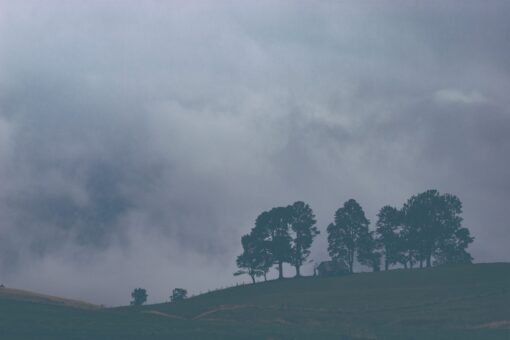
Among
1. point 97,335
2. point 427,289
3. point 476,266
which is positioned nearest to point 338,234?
point 476,266

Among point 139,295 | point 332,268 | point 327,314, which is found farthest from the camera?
point 139,295

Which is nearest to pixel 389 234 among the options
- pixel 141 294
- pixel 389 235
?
pixel 389 235

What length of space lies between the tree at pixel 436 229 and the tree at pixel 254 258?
1199 inches

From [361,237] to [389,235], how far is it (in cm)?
664

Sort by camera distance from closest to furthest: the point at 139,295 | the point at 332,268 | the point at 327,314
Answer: the point at 327,314 < the point at 332,268 < the point at 139,295

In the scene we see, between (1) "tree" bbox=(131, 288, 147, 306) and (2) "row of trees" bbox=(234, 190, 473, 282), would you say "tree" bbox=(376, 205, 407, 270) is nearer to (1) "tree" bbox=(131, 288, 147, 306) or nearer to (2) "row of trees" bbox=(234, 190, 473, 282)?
(2) "row of trees" bbox=(234, 190, 473, 282)

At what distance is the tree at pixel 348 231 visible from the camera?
156 metres

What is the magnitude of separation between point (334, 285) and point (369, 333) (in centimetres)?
6098

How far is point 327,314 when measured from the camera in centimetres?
8994

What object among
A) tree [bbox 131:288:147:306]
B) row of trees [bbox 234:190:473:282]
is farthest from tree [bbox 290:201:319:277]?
tree [bbox 131:288:147:306]

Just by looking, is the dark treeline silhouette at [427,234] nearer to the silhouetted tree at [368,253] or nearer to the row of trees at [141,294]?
the silhouetted tree at [368,253]

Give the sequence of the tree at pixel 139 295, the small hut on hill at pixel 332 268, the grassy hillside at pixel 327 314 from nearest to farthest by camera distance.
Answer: the grassy hillside at pixel 327 314 → the small hut on hill at pixel 332 268 → the tree at pixel 139 295

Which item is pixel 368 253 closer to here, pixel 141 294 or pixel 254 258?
pixel 254 258

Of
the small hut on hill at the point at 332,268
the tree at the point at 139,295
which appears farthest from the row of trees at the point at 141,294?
the small hut on hill at the point at 332,268
